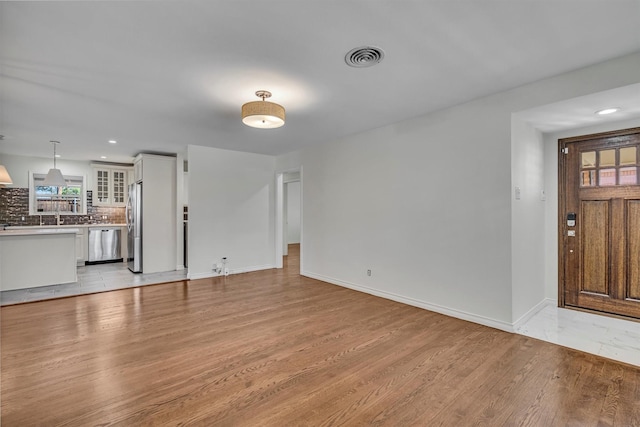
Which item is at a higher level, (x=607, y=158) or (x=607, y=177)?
(x=607, y=158)

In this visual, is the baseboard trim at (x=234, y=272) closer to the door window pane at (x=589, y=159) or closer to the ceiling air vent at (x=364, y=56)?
the ceiling air vent at (x=364, y=56)

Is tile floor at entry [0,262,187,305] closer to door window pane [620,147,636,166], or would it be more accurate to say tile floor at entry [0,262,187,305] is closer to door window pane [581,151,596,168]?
door window pane [581,151,596,168]

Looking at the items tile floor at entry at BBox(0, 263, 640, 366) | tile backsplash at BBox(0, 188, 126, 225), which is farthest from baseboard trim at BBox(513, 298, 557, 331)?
tile backsplash at BBox(0, 188, 126, 225)

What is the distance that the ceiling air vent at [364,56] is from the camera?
2.29 m

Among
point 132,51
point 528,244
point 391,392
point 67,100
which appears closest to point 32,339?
point 67,100

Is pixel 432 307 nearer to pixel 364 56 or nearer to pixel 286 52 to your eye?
pixel 364 56

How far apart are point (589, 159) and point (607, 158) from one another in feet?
0.54

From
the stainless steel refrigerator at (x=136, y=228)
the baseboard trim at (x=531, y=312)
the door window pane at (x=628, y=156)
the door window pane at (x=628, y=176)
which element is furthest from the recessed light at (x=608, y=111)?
the stainless steel refrigerator at (x=136, y=228)

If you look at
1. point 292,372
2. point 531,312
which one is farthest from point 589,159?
point 292,372

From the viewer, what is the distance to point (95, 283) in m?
5.17

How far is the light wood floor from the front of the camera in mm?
1835

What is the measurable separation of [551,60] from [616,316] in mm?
3089

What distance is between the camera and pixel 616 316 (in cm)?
339

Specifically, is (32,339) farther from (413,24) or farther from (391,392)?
(413,24)
